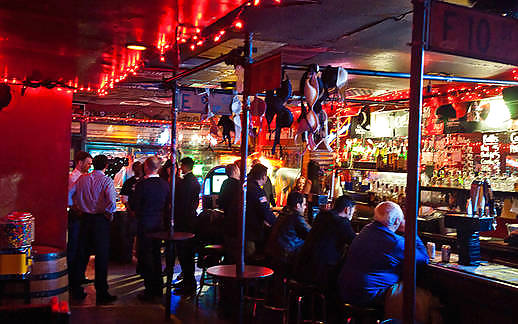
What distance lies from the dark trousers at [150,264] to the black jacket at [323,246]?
285 centimetres

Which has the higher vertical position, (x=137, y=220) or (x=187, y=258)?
(x=137, y=220)

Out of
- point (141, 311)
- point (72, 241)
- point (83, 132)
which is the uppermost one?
point (83, 132)

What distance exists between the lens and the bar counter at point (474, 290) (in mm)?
3863

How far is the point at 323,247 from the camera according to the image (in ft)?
16.9

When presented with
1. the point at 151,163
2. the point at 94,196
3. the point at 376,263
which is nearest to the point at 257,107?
the point at 376,263

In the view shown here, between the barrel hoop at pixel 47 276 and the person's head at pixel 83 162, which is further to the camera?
the person's head at pixel 83 162

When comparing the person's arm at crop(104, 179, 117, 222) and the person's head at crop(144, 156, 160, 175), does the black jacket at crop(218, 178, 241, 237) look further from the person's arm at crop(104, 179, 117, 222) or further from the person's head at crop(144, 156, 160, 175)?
the person's arm at crop(104, 179, 117, 222)

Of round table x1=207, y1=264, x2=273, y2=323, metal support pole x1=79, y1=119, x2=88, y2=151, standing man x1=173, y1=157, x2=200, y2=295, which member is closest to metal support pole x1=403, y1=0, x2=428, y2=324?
round table x1=207, y1=264, x2=273, y2=323

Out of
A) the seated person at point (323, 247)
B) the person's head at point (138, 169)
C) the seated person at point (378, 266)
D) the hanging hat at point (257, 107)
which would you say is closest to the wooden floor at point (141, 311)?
the seated person at point (323, 247)

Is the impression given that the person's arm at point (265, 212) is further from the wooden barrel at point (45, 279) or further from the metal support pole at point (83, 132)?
the metal support pole at point (83, 132)

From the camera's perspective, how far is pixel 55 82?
7.43 m

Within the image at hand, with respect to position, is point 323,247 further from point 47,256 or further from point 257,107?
point 47,256

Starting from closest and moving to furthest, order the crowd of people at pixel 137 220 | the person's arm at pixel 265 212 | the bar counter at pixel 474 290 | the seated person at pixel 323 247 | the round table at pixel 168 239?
the bar counter at pixel 474 290 → the seated person at pixel 323 247 → the round table at pixel 168 239 → the person's arm at pixel 265 212 → the crowd of people at pixel 137 220

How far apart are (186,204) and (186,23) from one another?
3.62 metres
